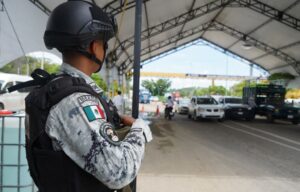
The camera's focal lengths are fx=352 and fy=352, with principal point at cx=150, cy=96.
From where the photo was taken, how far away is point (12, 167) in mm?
3424

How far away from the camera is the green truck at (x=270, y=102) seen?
863 inches

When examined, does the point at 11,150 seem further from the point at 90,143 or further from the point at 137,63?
the point at 90,143

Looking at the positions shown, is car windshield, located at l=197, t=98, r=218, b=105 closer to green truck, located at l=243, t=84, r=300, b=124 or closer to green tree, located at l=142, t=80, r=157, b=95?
green truck, located at l=243, t=84, r=300, b=124

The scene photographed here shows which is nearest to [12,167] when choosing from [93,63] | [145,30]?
[93,63]

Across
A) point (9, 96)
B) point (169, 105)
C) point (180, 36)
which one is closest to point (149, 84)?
point (180, 36)

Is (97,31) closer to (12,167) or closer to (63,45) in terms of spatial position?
(63,45)

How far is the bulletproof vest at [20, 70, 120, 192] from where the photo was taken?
132 centimetres

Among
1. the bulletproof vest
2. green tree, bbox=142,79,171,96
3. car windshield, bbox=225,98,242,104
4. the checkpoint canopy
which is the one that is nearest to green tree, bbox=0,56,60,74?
the checkpoint canopy

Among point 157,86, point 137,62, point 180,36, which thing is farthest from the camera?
point 157,86

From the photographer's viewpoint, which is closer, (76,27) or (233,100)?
(76,27)

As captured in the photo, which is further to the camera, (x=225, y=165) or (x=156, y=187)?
(x=225, y=165)

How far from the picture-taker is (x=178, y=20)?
76.7 feet

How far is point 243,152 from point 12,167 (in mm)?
7777

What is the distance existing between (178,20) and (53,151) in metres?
22.8
